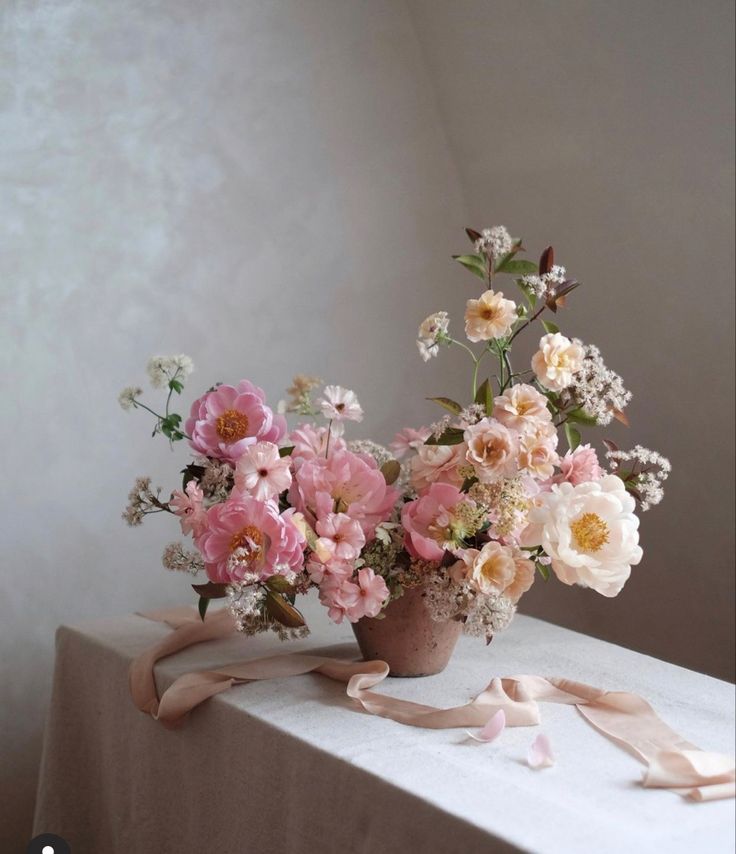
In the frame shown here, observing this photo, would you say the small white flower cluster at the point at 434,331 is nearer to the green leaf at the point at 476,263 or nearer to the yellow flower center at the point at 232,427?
the green leaf at the point at 476,263

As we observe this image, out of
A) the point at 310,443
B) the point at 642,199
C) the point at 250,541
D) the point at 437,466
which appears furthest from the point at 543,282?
the point at 642,199

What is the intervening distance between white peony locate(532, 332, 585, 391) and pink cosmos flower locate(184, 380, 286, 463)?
1.12 feet

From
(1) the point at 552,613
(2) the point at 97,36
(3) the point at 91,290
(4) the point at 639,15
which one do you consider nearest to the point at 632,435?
(1) the point at 552,613

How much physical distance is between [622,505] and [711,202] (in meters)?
1.01

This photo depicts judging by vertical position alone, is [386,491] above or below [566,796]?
above

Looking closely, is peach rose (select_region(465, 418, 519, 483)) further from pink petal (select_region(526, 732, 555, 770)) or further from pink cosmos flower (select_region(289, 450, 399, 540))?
pink petal (select_region(526, 732, 555, 770))

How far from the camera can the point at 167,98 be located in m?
2.10

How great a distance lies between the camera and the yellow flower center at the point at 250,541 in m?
1.21

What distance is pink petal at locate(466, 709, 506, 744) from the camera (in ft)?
3.86

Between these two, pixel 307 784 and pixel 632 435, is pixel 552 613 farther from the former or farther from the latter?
pixel 307 784

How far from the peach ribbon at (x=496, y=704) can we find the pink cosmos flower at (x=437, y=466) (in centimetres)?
26

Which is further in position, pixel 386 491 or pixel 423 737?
pixel 386 491

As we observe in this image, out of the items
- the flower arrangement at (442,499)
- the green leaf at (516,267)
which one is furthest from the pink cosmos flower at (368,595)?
the green leaf at (516,267)

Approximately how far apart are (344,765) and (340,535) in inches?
10.9
